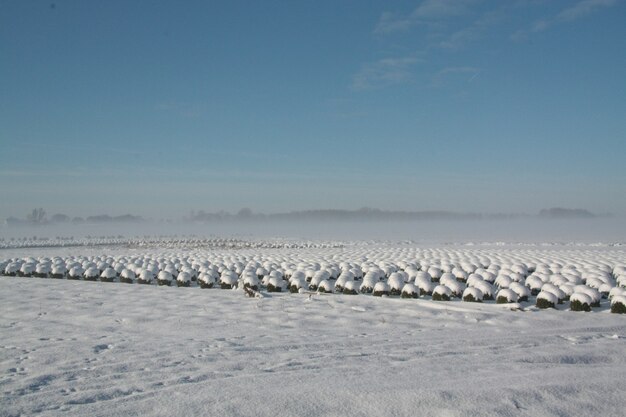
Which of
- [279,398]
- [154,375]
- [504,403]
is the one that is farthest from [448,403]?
[154,375]

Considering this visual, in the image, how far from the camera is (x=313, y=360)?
7727mm

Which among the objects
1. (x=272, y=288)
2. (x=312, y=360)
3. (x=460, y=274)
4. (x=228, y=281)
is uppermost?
(x=460, y=274)

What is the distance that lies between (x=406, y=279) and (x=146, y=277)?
1034cm

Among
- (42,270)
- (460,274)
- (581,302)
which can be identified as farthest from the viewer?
(42,270)

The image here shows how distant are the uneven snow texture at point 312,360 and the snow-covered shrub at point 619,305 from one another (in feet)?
1.06

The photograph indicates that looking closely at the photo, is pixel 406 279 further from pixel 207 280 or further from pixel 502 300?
pixel 207 280

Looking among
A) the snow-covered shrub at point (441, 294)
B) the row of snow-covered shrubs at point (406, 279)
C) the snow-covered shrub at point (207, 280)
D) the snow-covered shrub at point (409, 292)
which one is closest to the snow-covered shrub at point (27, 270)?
the row of snow-covered shrubs at point (406, 279)

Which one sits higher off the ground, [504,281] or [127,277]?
[504,281]

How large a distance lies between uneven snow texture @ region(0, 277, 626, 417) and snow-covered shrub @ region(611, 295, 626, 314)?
1.06 feet

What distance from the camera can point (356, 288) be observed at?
53.1 ft

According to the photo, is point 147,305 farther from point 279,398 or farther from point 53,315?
point 279,398

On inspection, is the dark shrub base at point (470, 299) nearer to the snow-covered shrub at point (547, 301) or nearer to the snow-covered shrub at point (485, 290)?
the snow-covered shrub at point (485, 290)

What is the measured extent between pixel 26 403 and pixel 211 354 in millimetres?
2790

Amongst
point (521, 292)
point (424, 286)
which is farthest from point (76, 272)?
point (521, 292)
